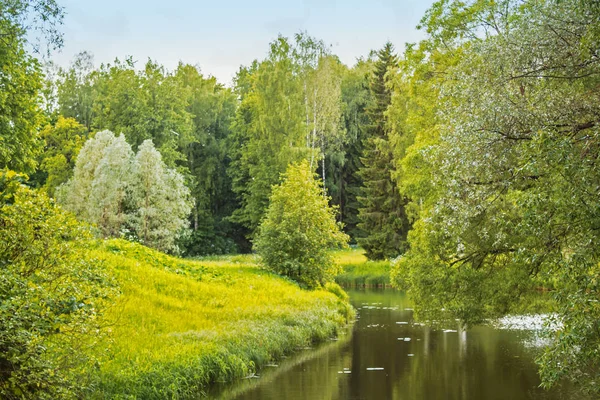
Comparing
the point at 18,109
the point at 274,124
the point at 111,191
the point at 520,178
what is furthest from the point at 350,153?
the point at 520,178

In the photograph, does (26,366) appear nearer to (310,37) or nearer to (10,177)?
(10,177)

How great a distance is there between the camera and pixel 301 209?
3077 cm

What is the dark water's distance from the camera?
16.2 metres

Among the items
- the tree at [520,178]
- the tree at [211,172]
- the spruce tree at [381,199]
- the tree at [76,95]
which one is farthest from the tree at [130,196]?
the tree at [520,178]

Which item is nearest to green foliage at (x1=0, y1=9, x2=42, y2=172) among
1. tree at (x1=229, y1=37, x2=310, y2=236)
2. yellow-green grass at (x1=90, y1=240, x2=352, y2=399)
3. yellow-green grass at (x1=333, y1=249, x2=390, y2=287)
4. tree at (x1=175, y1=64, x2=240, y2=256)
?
yellow-green grass at (x1=90, y1=240, x2=352, y2=399)

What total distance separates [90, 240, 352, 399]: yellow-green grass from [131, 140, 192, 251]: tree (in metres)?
14.1

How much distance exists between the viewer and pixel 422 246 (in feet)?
72.4

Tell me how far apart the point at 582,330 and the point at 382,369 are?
415 inches

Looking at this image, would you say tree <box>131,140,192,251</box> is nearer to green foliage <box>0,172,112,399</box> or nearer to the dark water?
the dark water

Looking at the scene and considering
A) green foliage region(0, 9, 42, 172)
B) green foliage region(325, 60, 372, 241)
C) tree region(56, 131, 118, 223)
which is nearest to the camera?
green foliage region(0, 9, 42, 172)

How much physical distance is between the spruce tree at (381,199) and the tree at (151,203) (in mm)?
13649

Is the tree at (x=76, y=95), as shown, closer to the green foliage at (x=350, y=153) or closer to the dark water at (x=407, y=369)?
the green foliage at (x=350, y=153)

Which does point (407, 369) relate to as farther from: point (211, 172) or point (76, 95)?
point (76, 95)

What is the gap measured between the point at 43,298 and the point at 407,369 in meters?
12.5
